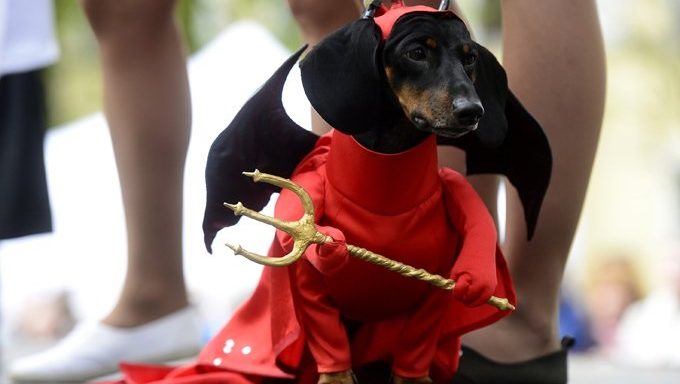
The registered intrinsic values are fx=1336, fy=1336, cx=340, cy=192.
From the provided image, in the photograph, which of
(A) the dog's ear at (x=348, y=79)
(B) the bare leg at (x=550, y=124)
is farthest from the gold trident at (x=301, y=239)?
(B) the bare leg at (x=550, y=124)

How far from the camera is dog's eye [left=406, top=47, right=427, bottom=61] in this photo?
188cm

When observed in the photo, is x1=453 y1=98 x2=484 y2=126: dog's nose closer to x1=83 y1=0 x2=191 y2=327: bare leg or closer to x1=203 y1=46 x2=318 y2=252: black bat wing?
x1=203 y1=46 x2=318 y2=252: black bat wing

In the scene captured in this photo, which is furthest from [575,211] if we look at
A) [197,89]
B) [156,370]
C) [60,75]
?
[60,75]

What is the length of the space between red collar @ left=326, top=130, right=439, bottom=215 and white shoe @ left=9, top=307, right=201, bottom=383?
106cm

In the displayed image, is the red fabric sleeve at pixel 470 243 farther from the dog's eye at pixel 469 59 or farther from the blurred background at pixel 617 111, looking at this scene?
the blurred background at pixel 617 111

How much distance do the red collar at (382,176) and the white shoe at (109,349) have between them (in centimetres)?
106

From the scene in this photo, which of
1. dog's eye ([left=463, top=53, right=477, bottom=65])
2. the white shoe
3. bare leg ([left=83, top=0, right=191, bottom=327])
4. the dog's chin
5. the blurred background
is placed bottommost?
the white shoe

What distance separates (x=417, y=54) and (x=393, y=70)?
0.04 meters

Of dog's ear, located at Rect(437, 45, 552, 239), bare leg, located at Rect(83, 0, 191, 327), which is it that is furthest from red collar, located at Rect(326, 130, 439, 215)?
bare leg, located at Rect(83, 0, 191, 327)

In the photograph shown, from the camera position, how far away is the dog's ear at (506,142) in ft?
6.51

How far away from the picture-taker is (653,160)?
13.4 metres

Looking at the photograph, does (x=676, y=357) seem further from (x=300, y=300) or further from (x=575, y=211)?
(x=300, y=300)

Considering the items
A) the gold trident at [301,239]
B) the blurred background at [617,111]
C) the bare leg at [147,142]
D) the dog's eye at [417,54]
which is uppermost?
the blurred background at [617,111]

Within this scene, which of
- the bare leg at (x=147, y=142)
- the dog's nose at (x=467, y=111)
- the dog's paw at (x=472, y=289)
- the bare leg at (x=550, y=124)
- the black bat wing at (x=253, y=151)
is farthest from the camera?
the bare leg at (x=147, y=142)
